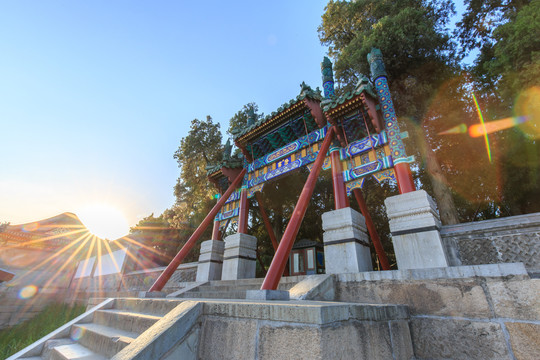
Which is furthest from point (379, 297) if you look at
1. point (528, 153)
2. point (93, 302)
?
point (528, 153)

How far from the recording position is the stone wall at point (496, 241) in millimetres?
3607

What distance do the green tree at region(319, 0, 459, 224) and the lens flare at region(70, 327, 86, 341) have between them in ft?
32.9

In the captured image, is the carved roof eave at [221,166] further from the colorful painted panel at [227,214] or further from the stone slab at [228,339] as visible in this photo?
the stone slab at [228,339]

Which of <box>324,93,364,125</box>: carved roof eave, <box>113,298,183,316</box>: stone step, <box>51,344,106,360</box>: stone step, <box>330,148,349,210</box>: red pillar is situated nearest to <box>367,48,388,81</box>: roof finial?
<box>324,93,364,125</box>: carved roof eave

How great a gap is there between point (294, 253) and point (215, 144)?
7308mm

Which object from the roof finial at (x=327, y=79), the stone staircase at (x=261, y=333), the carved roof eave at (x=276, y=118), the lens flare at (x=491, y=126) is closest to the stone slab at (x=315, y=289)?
the stone staircase at (x=261, y=333)

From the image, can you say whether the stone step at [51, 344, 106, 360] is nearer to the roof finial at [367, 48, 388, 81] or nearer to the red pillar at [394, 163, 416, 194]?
the red pillar at [394, 163, 416, 194]

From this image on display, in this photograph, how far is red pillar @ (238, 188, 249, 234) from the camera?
26.8 ft

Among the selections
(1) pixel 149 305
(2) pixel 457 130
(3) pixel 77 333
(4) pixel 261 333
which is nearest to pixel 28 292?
(3) pixel 77 333

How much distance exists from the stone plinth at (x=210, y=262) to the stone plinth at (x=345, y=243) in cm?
432

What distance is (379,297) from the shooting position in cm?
357

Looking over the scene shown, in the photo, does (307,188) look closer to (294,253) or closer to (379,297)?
(379,297)

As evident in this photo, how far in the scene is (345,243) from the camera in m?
5.02

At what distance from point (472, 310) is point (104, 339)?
14.6 ft
